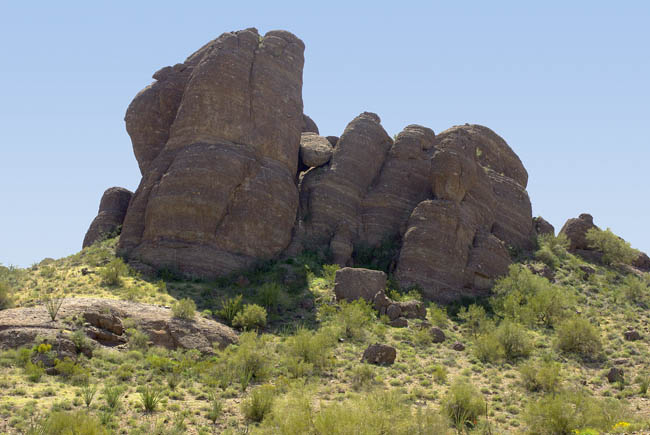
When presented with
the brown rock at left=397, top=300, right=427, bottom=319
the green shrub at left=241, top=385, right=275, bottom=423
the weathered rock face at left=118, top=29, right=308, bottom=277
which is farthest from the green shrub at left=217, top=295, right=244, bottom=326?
the green shrub at left=241, top=385, right=275, bottom=423

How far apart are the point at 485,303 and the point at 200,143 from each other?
2071 cm

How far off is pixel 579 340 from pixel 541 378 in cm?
668

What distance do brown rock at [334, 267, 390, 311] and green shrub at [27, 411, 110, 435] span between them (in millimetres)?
18114

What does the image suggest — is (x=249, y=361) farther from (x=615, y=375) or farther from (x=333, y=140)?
(x=333, y=140)

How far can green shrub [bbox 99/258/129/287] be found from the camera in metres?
31.7

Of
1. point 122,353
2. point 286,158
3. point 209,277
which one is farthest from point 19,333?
point 286,158

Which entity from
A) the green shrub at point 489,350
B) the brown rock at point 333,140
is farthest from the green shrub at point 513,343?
the brown rock at point 333,140

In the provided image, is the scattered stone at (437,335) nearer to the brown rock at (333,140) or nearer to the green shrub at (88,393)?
the green shrub at (88,393)

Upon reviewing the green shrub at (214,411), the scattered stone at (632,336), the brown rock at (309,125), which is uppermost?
the brown rock at (309,125)

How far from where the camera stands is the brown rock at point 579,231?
46.0m

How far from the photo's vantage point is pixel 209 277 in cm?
3422

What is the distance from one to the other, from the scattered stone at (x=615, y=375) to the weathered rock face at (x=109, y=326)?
641 inches

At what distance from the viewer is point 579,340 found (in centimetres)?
2792

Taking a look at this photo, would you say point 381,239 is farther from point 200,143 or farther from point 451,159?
point 200,143
